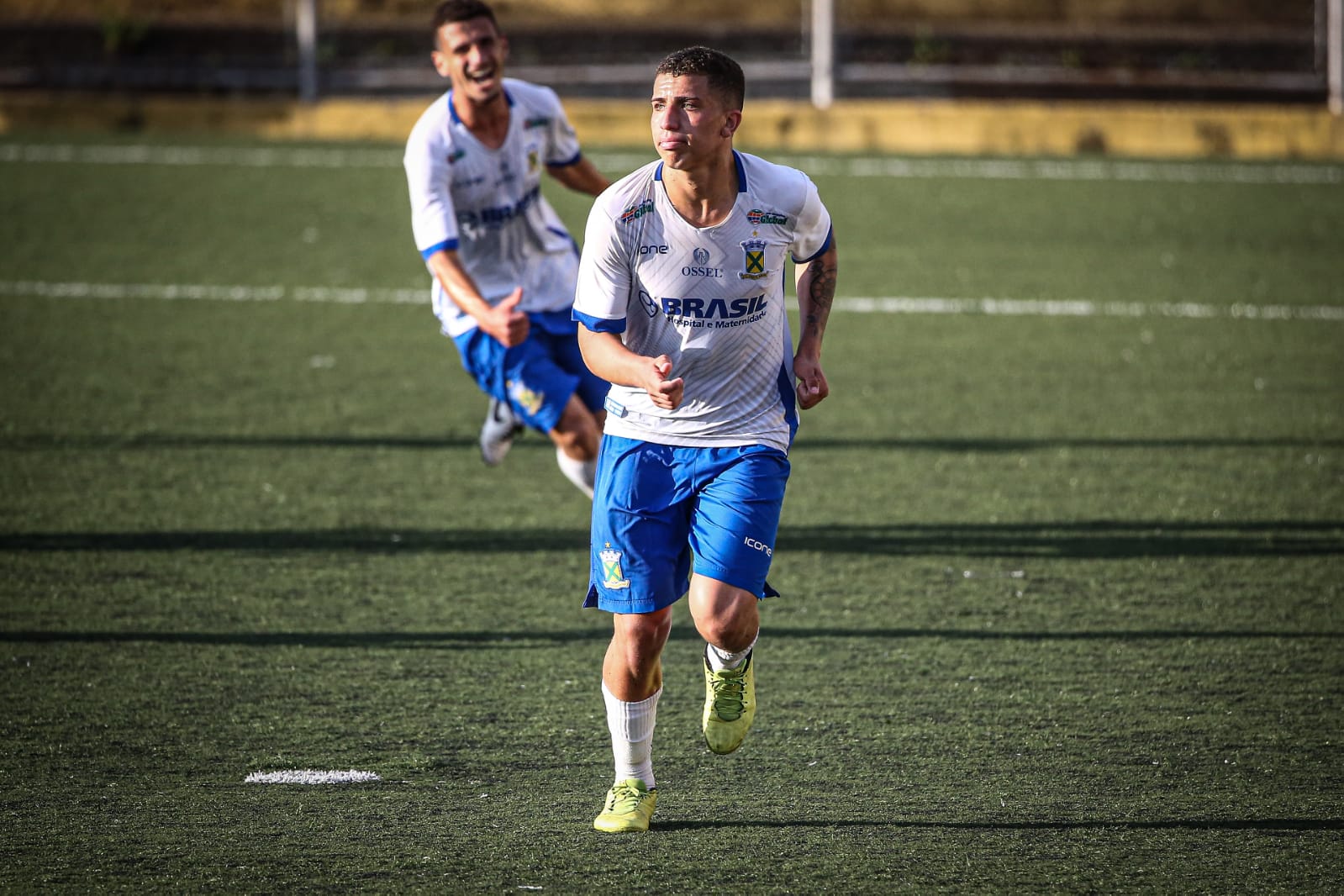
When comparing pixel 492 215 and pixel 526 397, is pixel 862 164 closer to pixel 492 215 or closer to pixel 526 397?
pixel 492 215

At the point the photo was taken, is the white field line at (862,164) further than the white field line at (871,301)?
Yes

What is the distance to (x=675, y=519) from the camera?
454 centimetres

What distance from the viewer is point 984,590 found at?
6457mm

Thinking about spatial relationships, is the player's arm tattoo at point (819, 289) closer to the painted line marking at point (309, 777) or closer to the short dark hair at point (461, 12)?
the painted line marking at point (309, 777)

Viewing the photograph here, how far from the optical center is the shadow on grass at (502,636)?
5887 mm

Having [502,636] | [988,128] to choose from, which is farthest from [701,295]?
[988,128]

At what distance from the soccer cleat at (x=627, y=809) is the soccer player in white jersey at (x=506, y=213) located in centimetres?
227

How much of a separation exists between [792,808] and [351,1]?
1762 centimetres

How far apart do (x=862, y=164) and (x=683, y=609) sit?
9.69 meters

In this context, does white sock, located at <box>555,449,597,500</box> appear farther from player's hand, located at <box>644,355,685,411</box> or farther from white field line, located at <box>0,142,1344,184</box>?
white field line, located at <box>0,142,1344,184</box>

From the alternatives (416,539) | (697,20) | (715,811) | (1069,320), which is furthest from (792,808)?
(697,20)

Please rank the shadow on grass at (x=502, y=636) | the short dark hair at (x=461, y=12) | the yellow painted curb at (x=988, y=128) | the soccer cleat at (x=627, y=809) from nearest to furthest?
the soccer cleat at (x=627, y=809)
the shadow on grass at (x=502, y=636)
the short dark hair at (x=461, y=12)
the yellow painted curb at (x=988, y=128)

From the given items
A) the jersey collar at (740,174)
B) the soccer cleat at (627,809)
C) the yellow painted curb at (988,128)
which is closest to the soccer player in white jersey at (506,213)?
the jersey collar at (740,174)

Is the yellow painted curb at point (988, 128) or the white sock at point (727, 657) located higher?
the white sock at point (727, 657)
